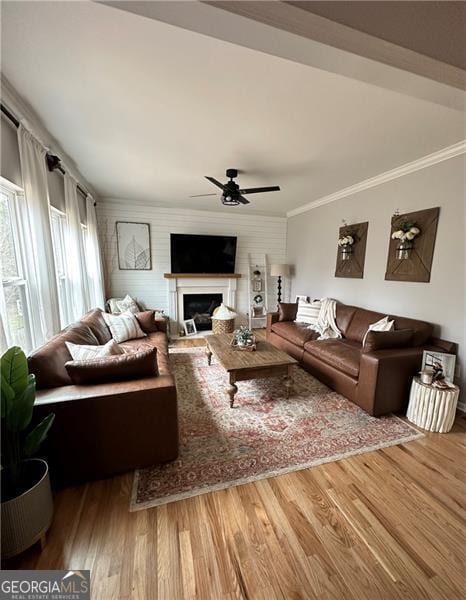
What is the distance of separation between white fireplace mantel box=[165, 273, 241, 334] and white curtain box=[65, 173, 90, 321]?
197 cm

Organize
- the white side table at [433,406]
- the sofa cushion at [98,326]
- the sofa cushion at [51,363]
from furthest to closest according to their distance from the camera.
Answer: the sofa cushion at [98,326] < the white side table at [433,406] < the sofa cushion at [51,363]

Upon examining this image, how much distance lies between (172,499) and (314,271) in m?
4.40

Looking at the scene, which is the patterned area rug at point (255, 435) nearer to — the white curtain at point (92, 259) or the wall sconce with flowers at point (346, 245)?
the wall sconce with flowers at point (346, 245)

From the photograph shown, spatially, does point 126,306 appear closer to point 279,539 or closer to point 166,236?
point 166,236

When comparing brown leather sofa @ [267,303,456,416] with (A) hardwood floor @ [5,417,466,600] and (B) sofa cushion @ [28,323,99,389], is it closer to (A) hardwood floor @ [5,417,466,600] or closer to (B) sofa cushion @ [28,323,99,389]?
(A) hardwood floor @ [5,417,466,600]

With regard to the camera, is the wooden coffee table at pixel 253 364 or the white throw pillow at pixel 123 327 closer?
the wooden coffee table at pixel 253 364

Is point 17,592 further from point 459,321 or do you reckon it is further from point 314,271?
point 314,271

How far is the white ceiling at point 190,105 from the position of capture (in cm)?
136

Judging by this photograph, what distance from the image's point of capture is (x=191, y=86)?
1733mm

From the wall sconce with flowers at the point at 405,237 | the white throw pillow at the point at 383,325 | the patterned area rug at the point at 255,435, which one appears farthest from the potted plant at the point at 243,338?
the wall sconce with flowers at the point at 405,237

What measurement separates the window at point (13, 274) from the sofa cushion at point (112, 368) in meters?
0.63

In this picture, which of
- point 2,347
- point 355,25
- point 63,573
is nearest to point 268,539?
point 63,573

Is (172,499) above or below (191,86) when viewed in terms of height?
below

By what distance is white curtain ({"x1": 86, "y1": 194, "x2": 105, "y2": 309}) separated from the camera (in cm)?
400
